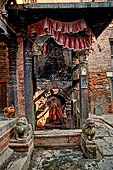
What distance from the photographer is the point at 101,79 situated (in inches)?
408

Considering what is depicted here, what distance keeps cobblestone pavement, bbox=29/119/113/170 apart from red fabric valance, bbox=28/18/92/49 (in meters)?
3.54

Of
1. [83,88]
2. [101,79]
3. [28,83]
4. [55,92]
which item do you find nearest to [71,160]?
[83,88]

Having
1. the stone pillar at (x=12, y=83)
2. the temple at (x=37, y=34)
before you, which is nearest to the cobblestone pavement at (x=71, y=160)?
the temple at (x=37, y=34)

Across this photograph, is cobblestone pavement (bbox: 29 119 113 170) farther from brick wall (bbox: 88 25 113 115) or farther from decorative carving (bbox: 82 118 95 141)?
brick wall (bbox: 88 25 113 115)

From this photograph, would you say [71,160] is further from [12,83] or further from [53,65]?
[53,65]

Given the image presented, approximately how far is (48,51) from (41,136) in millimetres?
Result: 5165

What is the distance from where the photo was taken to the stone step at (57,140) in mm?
4918

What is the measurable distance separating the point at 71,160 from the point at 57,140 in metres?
1.01

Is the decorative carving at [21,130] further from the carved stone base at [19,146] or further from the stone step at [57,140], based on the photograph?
the stone step at [57,140]

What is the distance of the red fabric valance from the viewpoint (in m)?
4.34

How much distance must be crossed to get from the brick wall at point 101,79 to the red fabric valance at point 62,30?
6.00 m

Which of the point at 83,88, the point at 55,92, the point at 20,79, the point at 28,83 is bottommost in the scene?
the point at 55,92

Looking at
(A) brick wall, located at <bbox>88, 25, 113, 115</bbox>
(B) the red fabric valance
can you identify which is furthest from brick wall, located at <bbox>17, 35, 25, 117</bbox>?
(A) brick wall, located at <bbox>88, 25, 113, 115</bbox>

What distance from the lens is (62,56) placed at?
8375mm
